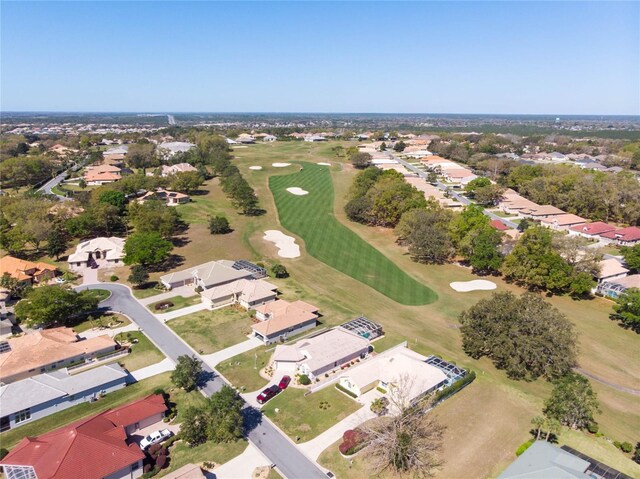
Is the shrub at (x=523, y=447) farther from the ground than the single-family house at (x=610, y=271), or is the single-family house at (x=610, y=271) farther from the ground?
the single-family house at (x=610, y=271)

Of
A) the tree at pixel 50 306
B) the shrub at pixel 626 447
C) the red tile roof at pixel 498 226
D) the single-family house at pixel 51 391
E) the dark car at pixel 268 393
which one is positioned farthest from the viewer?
the red tile roof at pixel 498 226

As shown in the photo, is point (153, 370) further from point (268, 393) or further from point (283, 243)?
point (283, 243)

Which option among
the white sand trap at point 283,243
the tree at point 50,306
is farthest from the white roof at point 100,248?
the white sand trap at point 283,243

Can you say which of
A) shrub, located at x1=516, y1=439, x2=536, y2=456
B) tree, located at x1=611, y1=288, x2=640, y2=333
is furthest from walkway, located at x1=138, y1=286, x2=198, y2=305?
tree, located at x1=611, y1=288, x2=640, y2=333

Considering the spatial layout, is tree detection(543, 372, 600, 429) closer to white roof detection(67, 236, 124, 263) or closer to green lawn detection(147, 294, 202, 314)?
green lawn detection(147, 294, 202, 314)

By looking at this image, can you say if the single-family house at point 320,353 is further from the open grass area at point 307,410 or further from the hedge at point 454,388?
the hedge at point 454,388

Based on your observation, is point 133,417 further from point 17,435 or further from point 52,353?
point 52,353

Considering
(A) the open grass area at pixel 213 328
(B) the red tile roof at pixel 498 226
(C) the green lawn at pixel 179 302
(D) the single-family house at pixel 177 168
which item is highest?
(D) the single-family house at pixel 177 168
